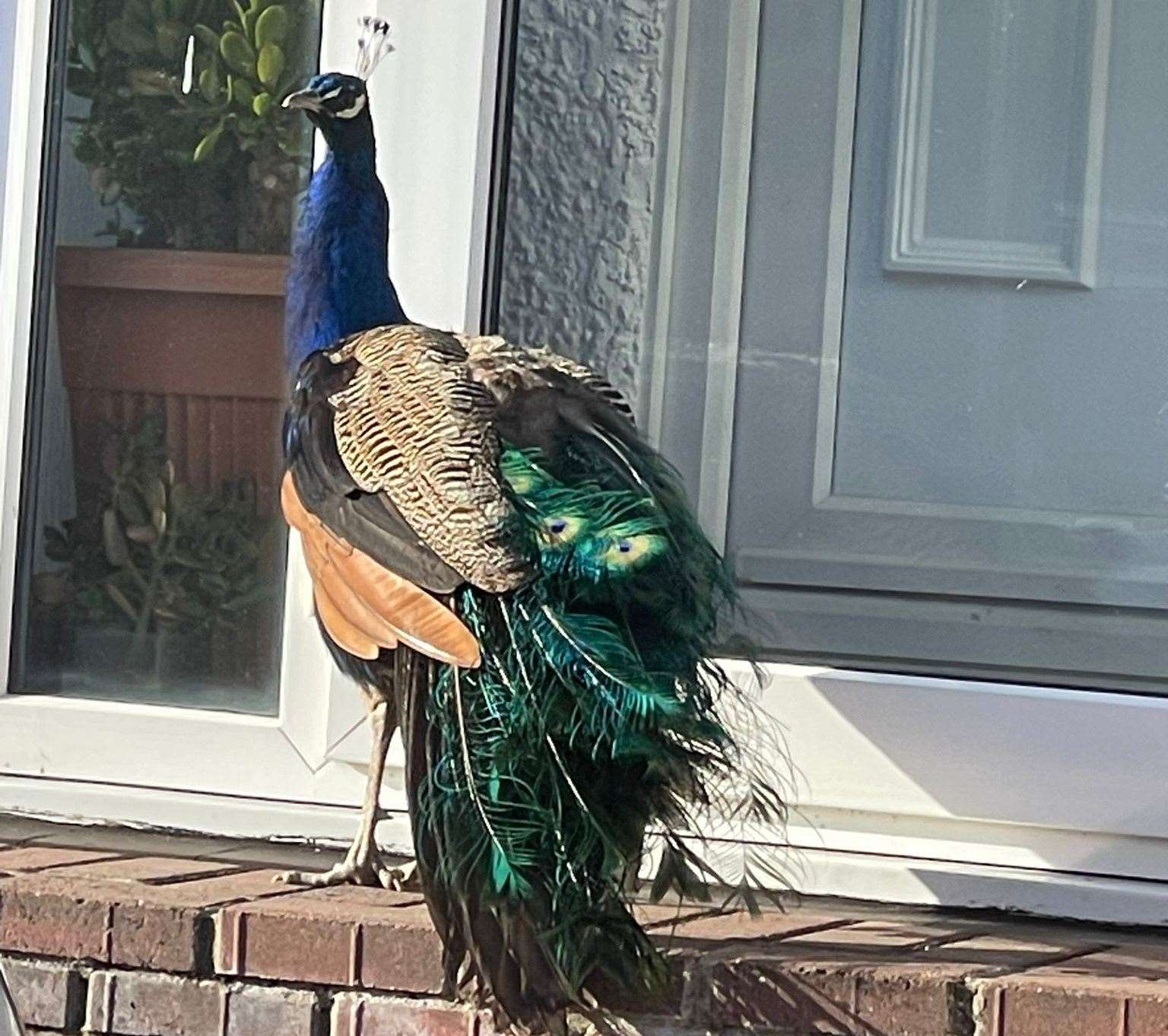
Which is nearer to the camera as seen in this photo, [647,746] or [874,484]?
[647,746]

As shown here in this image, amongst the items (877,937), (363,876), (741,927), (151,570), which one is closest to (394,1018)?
(363,876)

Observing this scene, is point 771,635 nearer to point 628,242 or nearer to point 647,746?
point 628,242

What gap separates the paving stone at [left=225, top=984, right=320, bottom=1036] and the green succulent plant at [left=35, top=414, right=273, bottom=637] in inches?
23.6

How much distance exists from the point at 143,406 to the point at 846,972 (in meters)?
1.15

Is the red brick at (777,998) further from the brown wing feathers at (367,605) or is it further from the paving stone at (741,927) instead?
the brown wing feathers at (367,605)

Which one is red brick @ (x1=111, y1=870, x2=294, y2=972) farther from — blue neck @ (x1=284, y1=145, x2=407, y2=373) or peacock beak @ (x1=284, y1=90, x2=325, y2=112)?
peacock beak @ (x1=284, y1=90, x2=325, y2=112)

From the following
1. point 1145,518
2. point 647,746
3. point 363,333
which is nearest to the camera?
point 647,746

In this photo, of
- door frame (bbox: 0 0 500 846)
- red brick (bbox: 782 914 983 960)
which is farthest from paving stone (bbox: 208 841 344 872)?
red brick (bbox: 782 914 983 960)

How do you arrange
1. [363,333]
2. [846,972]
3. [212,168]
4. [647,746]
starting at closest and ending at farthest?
[647,746]
[846,972]
[363,333]
[212,168]

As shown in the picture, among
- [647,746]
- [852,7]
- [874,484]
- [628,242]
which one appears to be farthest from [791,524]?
[647,746]

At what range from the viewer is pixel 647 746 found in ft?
5.51

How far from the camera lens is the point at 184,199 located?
8.16 feet

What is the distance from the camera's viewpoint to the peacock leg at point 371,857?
207cm

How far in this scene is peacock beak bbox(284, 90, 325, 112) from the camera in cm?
212
